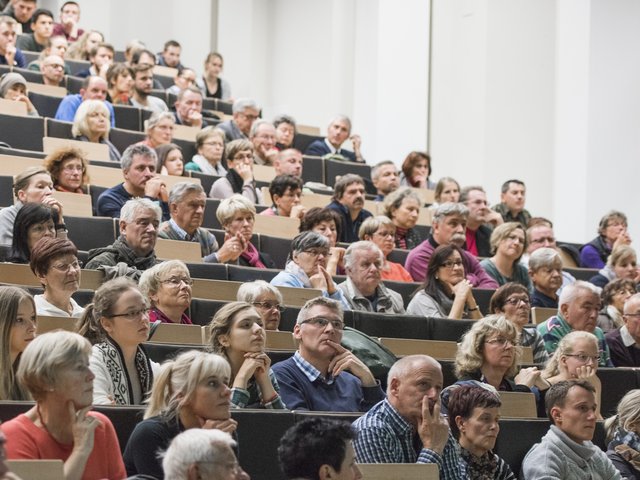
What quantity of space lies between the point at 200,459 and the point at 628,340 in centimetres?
332

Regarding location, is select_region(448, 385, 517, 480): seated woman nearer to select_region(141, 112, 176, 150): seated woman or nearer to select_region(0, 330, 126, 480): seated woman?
select_region(0, 330, 126, 480): seated woman

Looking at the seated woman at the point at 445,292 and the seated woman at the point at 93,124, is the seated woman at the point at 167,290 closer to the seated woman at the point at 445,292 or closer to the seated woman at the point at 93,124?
the seated woman at the point at 445,292

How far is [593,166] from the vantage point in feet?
30.3

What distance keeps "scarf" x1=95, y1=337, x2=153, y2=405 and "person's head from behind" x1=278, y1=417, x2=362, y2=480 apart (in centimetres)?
80

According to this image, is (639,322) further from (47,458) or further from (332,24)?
(332,24)

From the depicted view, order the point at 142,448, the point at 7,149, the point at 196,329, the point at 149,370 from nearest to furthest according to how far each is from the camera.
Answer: the point at 142,448 → the point at 149,370 → the point at 196,329 → the point at 7,149

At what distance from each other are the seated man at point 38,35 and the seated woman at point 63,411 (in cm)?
719

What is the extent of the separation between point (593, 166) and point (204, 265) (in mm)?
4747

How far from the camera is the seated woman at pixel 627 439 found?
4.03 meters

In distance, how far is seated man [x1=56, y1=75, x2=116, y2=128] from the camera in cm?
773

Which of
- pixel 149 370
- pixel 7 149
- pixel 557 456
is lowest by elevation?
pixel 557 456

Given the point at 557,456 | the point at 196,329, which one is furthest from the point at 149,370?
the point at 557,456

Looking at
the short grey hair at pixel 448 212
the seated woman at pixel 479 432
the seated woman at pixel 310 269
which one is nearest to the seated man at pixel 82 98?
the short grey hair at pixel 448 212

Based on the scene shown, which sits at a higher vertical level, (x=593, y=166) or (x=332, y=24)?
(x=332, y=24)
